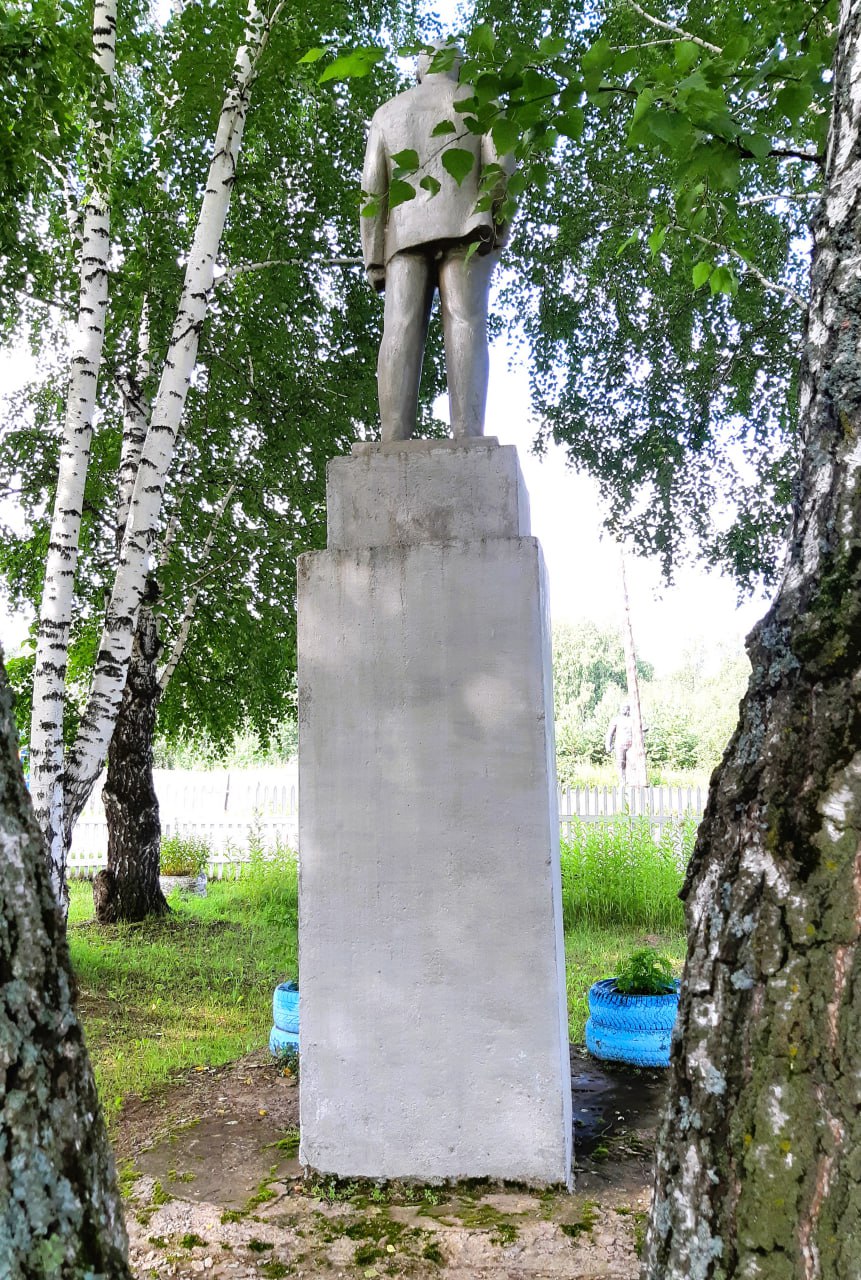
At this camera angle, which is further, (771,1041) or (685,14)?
(685,14)

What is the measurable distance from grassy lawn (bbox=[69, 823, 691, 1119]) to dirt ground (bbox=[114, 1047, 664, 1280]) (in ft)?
3.07

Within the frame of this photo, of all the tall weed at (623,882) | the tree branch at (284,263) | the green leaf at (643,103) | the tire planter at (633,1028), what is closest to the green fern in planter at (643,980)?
the tire planter at (633,1028)

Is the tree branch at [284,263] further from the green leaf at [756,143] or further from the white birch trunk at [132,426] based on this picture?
the green leaf at [756,143]

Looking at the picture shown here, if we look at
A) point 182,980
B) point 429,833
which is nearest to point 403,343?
point 429,833

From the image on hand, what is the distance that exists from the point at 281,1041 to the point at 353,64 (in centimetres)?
424

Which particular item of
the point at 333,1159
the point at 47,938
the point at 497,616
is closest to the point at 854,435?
the point at 47,938

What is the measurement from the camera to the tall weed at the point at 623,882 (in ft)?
29.9

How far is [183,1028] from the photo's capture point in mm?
5832

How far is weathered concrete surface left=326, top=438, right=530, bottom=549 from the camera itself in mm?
3486

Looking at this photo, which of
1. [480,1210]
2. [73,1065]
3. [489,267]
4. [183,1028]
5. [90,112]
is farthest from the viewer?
[183,1028]

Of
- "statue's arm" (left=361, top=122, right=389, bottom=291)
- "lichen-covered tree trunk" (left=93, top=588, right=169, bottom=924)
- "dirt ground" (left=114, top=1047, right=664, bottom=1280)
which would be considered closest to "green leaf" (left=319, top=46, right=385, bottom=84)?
"statue's arm" (left=361, top=122, right=389, bottom=291)

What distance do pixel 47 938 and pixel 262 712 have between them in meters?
8.67

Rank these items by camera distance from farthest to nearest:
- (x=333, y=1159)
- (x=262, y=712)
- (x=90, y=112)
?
(x=262, y=712), (x=90, y=112), (x=333, y=1159)

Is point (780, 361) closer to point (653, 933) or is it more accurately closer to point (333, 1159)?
point (653, 933)
